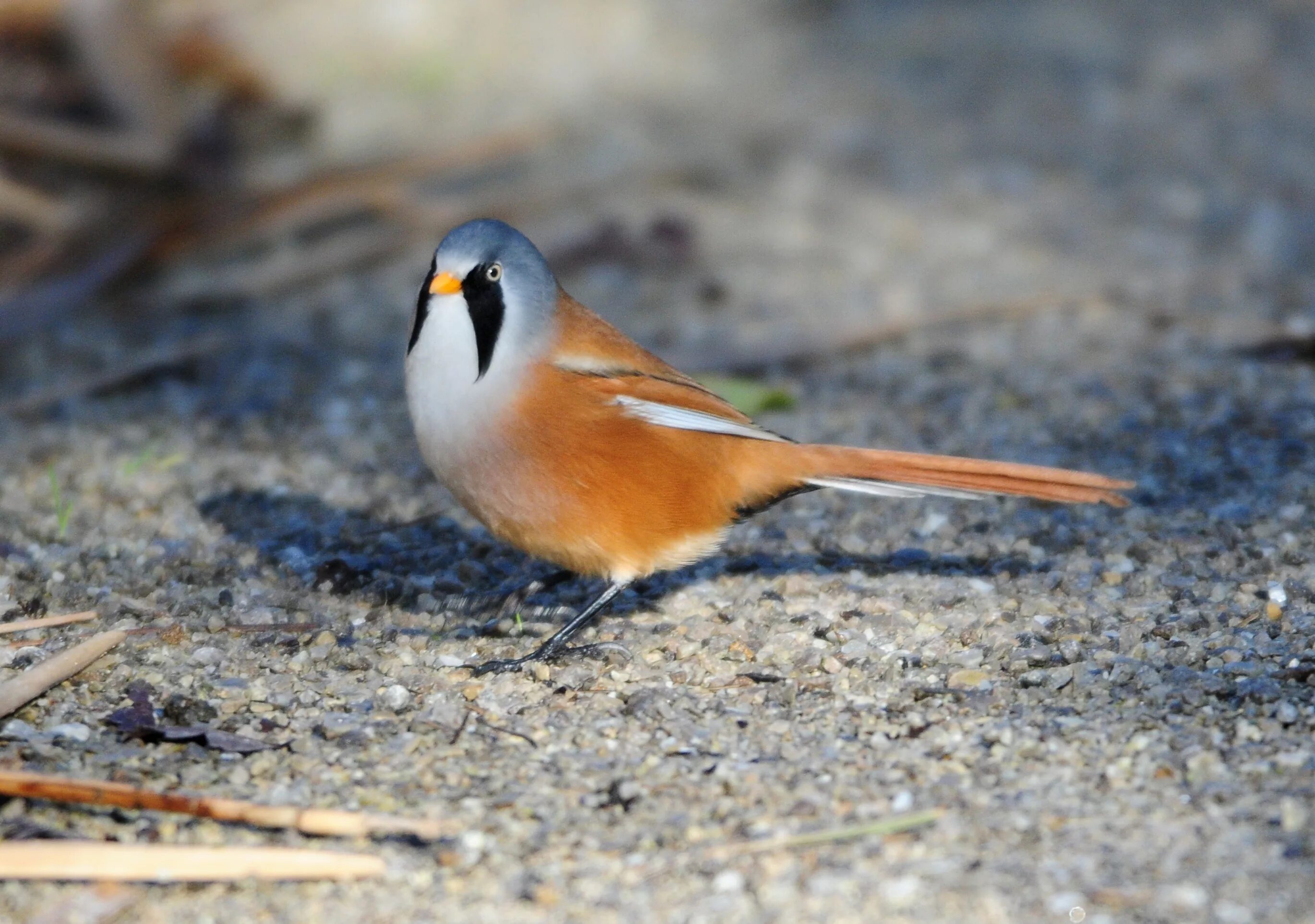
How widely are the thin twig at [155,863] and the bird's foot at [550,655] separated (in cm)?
91

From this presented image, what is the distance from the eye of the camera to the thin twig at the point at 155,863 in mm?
2529

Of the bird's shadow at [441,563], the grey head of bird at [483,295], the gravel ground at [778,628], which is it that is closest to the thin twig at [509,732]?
the gravel ground at [778,628]

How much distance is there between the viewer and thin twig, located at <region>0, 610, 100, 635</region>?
11.0ft

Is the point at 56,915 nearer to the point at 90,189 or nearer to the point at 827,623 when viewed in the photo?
the point at 827,623

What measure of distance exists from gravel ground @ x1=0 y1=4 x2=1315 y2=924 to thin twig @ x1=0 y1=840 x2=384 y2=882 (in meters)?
0.04

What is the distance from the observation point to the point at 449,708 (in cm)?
324

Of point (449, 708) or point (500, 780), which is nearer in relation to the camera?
point (500, 780)

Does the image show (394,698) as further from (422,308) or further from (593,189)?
(593,189)

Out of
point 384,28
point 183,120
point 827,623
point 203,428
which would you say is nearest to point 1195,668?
point 827,623

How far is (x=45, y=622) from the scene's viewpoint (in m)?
3.40

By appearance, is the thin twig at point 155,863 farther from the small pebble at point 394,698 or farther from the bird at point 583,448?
the bird at point 583,448

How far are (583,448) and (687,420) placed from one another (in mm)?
285

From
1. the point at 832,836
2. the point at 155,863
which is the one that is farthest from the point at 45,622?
the point at 832,836

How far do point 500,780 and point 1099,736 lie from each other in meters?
1.22
